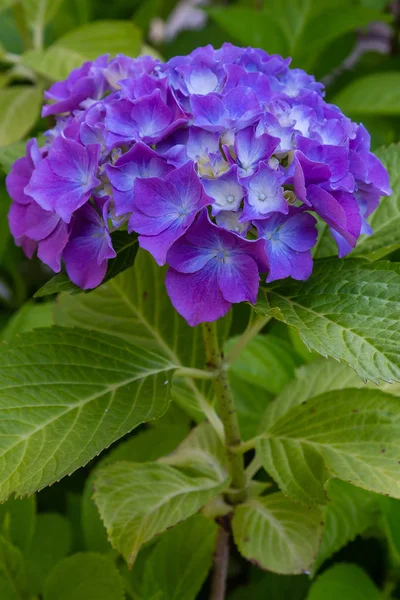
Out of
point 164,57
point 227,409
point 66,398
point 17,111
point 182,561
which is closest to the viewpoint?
point 66,398

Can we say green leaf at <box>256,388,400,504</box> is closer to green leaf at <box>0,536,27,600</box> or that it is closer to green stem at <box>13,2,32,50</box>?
green leaf at <box>0,536,27,600</box>

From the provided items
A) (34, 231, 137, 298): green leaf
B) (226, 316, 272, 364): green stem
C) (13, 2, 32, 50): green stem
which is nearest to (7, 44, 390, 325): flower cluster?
(34, 231, 137, 298): green leaf

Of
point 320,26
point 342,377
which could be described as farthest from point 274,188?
point 320,26

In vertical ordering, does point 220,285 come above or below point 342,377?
above

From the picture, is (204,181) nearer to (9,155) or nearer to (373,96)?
(9,155)

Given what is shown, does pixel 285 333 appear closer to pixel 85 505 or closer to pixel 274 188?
pixel 85 505

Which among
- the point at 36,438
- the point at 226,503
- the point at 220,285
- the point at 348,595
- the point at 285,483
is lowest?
the point at 348,595

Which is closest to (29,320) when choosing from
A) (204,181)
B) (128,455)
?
(128,455)

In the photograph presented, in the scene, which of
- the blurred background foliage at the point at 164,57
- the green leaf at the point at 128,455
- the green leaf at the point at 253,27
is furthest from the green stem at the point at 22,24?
the green leaf at the point at 128,455
